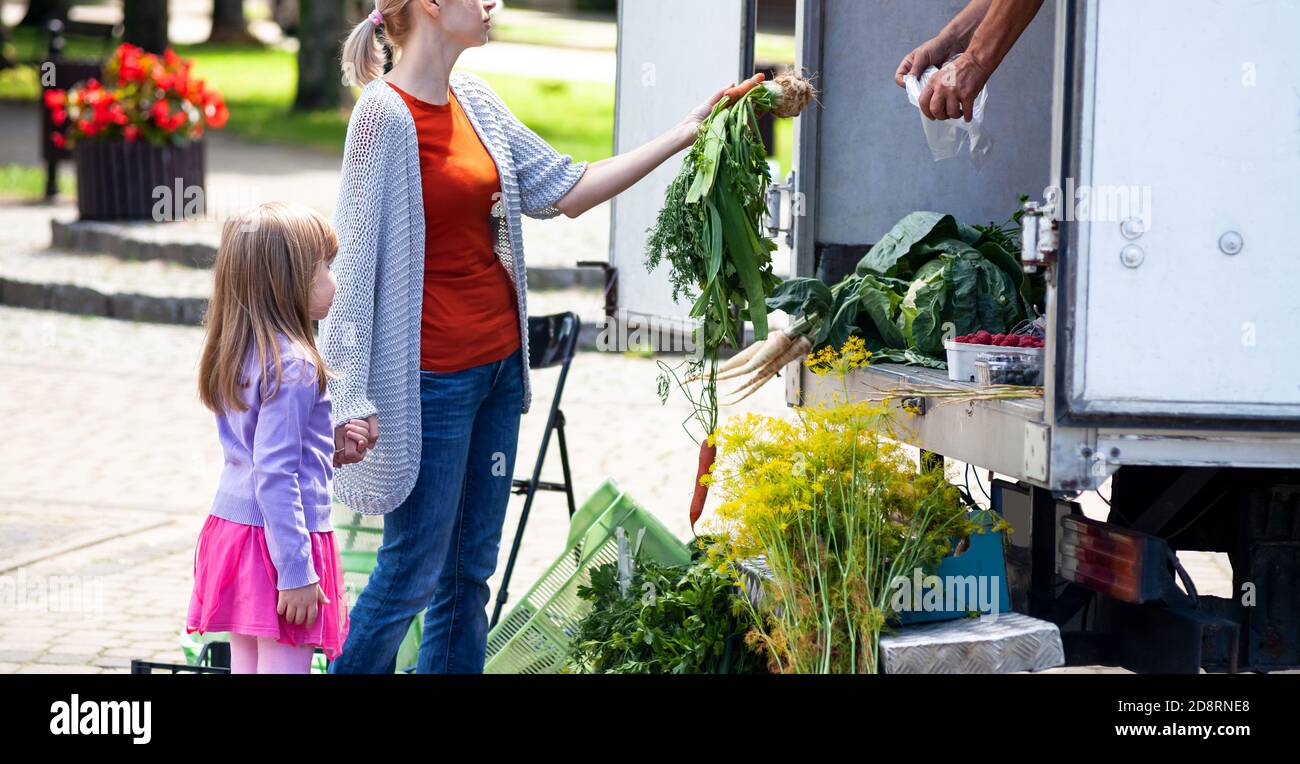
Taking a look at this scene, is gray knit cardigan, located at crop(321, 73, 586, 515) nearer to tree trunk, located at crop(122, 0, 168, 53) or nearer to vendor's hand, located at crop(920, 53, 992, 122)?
vendor's hand, located at crop(920, 53, 992, 122)

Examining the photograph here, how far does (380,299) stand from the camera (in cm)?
381

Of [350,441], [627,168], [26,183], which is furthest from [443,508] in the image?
[26,183]

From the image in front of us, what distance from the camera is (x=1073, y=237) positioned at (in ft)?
11.2

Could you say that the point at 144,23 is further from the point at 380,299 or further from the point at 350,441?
the point at 350,441

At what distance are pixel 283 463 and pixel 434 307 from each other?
0.70 metres

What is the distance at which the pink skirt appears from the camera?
11.3ft

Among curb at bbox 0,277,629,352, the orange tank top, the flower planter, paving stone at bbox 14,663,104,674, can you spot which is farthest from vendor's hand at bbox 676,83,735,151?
the flower planter

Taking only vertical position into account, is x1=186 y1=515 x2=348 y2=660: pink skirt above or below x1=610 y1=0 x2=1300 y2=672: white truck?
below

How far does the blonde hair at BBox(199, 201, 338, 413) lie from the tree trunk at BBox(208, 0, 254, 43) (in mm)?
31921

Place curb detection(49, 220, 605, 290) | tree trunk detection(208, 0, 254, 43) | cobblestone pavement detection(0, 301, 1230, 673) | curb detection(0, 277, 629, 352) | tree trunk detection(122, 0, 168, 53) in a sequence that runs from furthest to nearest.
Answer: tree trunk detection(208, 0, 254, 43) → tree trunk detection(122, 0, 168, 53) → curb detection(49, 220, 605, 290) → curb detection(0, 277, 629, 352) → cobblestone pavement detection(0, 301, 1230, 673)

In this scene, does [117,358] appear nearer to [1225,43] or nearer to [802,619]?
[802,619]

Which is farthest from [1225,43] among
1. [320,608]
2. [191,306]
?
[191,306]

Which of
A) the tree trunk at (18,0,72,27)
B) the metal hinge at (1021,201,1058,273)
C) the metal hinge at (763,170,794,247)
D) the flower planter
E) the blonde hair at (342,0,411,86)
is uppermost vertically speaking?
the tree trunk at (18,0,72,27)

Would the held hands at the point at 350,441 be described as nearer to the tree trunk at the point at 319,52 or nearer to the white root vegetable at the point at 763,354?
the white root vegetable at the point at 763,354
